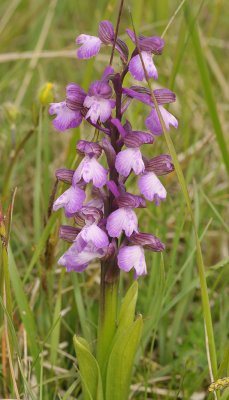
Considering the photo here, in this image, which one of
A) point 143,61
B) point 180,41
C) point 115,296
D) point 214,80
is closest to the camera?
point 143,61

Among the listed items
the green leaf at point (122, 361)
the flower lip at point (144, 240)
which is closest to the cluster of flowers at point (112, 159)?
the flower lip at point (144, 240)

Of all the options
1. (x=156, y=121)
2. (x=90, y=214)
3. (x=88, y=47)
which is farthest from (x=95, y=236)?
(x=88, y=47)

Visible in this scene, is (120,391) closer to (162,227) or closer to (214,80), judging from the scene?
(162,227)

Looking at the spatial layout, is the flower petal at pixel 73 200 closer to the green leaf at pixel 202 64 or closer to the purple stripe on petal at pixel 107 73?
the purple stripe on petal at pixel 107 73

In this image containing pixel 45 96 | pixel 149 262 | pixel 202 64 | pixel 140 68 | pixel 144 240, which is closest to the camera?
pixel 140 68

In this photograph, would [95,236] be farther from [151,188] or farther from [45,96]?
[45,96]

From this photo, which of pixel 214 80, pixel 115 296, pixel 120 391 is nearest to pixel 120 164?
pixel 115 296
